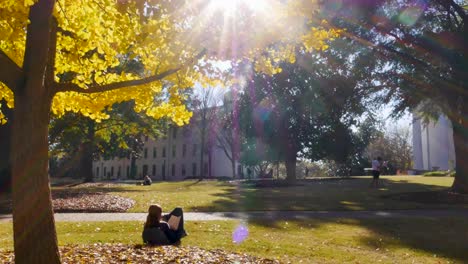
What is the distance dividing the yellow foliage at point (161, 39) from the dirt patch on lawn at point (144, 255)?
82.9 inches

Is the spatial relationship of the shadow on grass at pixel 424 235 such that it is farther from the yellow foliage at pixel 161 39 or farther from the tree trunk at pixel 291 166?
the tree trunk at pixel 291 166

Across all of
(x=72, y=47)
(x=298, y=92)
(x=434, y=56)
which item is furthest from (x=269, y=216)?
(x=298, y=92)

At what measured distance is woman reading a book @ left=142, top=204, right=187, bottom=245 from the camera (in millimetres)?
7352

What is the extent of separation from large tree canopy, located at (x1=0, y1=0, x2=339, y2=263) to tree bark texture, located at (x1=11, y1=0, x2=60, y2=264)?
0.01 meters

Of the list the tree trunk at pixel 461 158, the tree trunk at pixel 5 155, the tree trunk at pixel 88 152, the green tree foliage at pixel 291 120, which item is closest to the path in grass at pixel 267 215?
the tree trunk at pixel 461 158

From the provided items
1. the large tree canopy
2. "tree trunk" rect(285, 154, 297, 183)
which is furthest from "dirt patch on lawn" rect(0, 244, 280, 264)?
"tree trunk" rect(285, 154, 297, 183)

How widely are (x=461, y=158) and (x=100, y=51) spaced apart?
1739 centimetres

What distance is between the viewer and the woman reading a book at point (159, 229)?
289 inches

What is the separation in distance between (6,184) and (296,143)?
2038 cm

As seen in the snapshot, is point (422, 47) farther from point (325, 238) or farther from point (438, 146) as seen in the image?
point (438, 146)

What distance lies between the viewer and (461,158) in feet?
61.1

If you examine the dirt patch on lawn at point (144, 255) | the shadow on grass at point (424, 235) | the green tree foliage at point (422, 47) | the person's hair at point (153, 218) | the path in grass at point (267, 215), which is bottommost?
the shadow on grass at point (424, 235)

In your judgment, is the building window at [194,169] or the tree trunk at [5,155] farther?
the building window at [194,169]

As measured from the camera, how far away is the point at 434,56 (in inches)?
659
